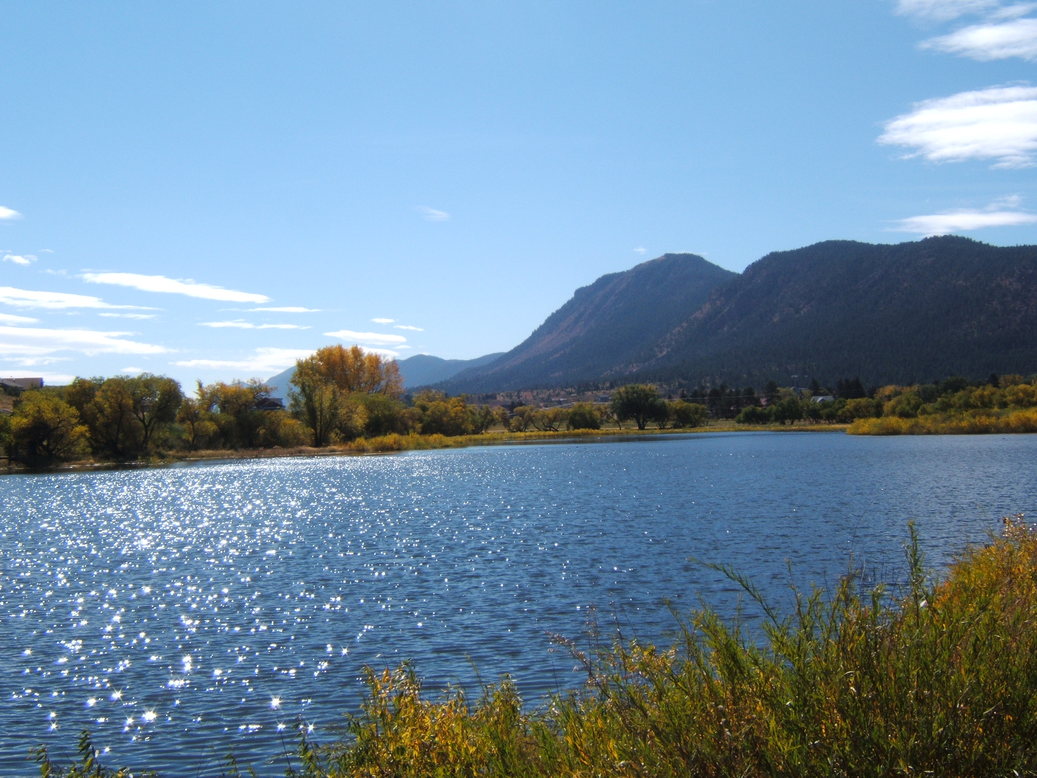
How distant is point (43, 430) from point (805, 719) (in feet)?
313

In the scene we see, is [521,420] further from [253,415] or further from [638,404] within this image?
[253,415]

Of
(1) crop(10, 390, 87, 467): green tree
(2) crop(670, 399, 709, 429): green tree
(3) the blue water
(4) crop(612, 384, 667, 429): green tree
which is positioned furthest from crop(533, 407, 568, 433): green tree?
(3) the blue water

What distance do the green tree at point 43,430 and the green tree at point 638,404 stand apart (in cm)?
8862

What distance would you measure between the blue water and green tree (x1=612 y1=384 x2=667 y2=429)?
299 ft

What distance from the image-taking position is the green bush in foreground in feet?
19.6

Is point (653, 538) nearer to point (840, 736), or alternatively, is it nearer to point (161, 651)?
point (161, 651)

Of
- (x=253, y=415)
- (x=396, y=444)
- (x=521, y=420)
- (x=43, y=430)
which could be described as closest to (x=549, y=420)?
(x=521, y=420)

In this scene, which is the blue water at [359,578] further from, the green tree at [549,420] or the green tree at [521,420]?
the green tree at [549,420]

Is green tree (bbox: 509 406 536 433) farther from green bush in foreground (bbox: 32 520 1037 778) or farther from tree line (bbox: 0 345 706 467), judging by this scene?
green bush in foreground (bbox: 32 520 1037 778)

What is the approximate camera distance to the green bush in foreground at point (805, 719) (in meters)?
5.97

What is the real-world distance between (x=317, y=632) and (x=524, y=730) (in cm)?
1122

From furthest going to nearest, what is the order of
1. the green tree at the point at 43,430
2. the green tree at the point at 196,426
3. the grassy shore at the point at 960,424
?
the green tree at the point at 196,426, the grassy shore at the point at 960,424, the green tree at the point at 43,430

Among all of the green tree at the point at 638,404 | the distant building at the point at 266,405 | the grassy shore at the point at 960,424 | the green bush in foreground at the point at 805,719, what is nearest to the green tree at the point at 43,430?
the distant building at the point at 266,405

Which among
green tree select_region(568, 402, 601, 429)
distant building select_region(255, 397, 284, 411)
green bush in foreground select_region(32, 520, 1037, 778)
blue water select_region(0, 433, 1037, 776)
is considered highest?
distant building select_region(255, 397, 284, 411)
